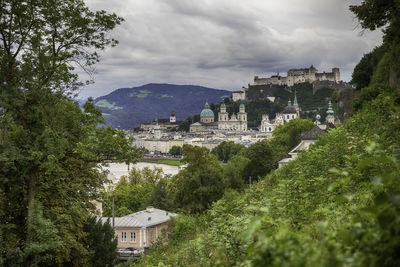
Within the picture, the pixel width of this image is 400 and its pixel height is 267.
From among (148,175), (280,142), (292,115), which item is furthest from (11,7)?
(292,115)

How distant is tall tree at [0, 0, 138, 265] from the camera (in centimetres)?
965

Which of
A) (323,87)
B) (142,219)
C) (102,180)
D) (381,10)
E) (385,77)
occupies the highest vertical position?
(323,87)

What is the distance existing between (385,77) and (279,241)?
20284 millimetres

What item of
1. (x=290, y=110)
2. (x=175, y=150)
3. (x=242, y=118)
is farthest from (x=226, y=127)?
(x=175, y=150)

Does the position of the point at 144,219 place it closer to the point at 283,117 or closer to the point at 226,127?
the point at 283,117

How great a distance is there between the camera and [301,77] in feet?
549

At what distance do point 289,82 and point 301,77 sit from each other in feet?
19.5

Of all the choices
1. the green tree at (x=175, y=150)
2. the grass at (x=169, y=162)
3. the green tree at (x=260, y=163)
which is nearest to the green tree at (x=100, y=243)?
the green tree at (x=260, y=163)

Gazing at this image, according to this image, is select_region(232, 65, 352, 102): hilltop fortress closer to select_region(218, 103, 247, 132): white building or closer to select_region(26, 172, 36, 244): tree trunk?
select_region(218, 103, 247, 132): white building

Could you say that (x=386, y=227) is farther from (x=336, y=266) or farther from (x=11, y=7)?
(x=11, y=7)

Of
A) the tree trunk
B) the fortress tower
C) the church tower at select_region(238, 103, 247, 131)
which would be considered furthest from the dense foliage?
the fortress tower

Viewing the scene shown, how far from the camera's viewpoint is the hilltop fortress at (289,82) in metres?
162

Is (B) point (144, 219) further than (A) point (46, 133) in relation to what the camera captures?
Yes

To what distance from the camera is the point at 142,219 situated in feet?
95.9
